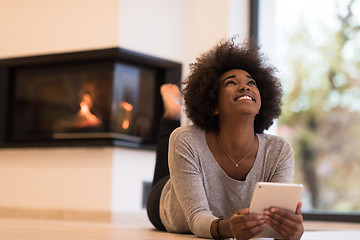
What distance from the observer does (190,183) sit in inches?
85.6

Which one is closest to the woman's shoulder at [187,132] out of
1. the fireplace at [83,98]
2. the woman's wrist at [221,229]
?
the woman's wrist at [221,229]

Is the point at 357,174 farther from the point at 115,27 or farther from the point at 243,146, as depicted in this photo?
the point at 243,146

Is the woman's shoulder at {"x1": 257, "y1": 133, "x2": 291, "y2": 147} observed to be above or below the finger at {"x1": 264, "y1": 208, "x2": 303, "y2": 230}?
above

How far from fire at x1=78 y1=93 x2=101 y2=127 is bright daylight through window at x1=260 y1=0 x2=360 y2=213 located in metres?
3.06

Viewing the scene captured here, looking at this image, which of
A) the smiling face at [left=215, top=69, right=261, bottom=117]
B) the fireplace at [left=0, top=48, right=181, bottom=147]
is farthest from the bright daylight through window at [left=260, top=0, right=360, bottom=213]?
the smiling face at [left=215, top=69, right=261, bottom=117]

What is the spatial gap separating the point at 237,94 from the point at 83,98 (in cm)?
249

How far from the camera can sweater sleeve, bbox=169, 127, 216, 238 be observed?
2107 millimetres

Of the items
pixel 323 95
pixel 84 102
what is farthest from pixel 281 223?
pixel 323 95

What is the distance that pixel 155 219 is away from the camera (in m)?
2.78

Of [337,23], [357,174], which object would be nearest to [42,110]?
[337,23]

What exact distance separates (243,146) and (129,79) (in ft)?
7.61

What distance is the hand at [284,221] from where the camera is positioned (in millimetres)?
1884

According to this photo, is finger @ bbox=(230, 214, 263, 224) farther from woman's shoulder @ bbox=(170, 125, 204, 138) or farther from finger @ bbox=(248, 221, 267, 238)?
woman's shoulder @ bbox=(170, 125, 204, 138)

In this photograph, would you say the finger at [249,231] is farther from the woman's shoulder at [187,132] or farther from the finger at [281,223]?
the woman's shoulder at [187,132]
